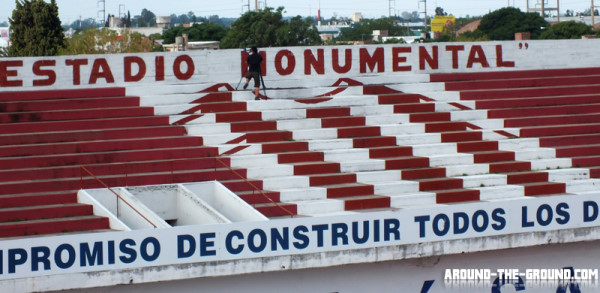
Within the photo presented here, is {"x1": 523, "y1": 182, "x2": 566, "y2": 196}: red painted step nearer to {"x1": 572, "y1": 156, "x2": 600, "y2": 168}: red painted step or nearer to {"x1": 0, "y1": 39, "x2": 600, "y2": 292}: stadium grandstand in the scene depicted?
{"x1": 0, "y1": 39, "x2": 600, "y2": 292}: stadium grandstand

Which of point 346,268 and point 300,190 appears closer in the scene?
point 346,268

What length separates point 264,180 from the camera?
55.8 feet

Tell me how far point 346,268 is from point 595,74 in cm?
1100

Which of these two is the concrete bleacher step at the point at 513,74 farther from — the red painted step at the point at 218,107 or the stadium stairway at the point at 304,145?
the red painted step at the point at 218,107

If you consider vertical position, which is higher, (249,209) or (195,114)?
(195,114)

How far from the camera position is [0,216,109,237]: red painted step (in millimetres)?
14367

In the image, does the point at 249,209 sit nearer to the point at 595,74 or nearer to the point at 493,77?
the point at 493,77

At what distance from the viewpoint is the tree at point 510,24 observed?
8756 centimetres

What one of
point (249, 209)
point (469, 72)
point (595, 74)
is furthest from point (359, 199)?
point (595, 74)

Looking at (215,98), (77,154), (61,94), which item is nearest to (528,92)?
(215,98)

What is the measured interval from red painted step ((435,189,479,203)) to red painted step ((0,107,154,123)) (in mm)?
5883

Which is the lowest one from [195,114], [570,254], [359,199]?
[570,254]

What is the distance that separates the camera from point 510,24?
90188 mm

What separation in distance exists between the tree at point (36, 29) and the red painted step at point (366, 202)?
3244 centimetres
